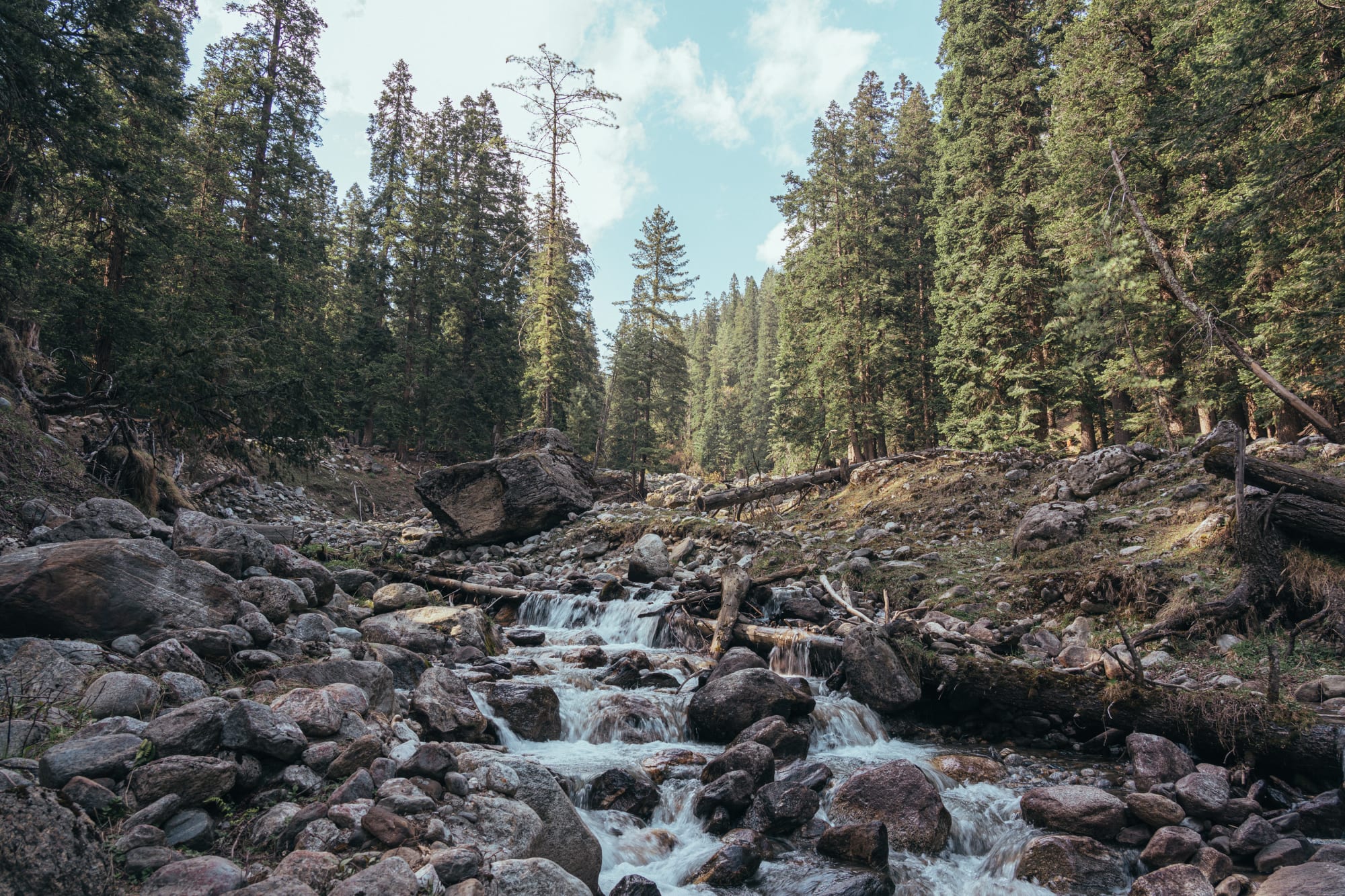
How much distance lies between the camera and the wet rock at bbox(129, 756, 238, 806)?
131 inches

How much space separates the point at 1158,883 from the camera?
13.8 feet

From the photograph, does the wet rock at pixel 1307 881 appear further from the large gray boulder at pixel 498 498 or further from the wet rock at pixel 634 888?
the large gray boulder at pixel 498 498

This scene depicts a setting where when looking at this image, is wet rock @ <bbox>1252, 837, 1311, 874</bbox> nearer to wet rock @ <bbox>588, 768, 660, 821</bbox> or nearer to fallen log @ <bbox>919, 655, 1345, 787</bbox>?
fallen log @ <bbox>919, 655, 1345, 787</bbox>

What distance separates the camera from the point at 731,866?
4688 millimetres

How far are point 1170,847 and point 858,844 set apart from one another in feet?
7.44

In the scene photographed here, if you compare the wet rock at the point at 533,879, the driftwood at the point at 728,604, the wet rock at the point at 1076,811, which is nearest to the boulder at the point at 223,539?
the wet rock at the point at 533,879

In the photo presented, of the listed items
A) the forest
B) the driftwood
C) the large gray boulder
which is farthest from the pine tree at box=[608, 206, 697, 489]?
the driftwood

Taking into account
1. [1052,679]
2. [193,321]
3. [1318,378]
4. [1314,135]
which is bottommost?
[1052,679]

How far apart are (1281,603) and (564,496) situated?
16733mm

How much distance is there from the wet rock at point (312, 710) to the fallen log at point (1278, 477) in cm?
1063

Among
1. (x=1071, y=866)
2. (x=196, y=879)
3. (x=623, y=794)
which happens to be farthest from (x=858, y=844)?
(x=196, y=879)

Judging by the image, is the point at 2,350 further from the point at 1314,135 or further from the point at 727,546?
the point at 1314,135

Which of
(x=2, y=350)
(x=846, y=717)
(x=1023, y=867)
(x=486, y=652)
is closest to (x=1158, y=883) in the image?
(x=1023, y=867)

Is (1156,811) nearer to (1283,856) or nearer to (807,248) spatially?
(1283,856)
